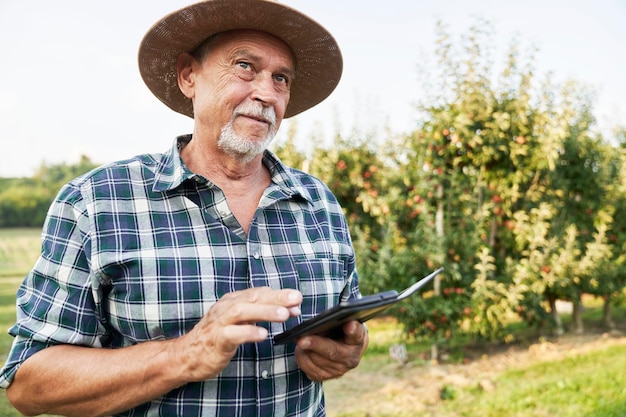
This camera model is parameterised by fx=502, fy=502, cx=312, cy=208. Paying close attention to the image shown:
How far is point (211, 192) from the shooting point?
1592 mm

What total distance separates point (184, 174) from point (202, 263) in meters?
0.29

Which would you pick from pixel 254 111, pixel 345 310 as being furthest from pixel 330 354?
pixel 254 111

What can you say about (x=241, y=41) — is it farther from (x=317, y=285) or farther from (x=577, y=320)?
(x=577, y=320)

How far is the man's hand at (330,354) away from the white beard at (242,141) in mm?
673

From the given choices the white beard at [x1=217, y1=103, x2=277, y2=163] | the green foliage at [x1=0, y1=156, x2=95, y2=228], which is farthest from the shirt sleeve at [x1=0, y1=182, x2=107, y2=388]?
the green foliage at [x1=0, y1=156, x2=95, y2=228]

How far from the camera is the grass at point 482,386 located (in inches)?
182

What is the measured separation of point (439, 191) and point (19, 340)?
530cm

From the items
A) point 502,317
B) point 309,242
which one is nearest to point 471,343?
point 502,317

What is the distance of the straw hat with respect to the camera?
1.70 meters

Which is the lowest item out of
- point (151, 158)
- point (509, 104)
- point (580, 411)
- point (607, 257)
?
point (580, 411)

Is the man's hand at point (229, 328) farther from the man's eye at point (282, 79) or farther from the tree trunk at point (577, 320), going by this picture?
the tree trunk at point (577, 320)

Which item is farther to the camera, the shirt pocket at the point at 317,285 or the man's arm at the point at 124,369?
the shirt pocket at the point at 317,285

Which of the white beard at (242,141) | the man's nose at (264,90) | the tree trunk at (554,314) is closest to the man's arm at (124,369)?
the white beard at (242,141)

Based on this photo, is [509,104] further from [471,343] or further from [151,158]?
[151,158]
